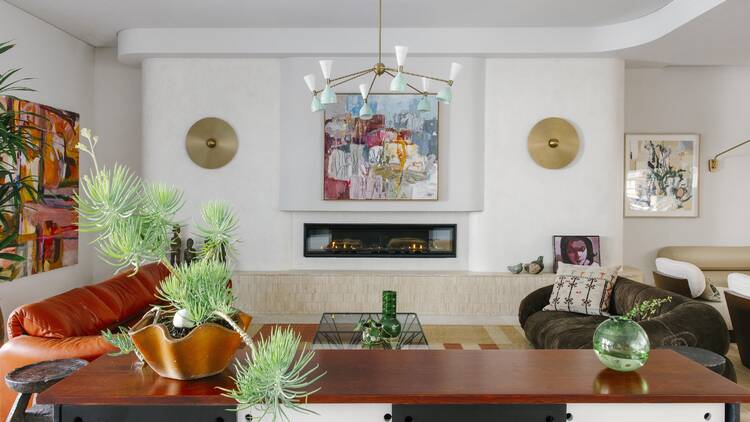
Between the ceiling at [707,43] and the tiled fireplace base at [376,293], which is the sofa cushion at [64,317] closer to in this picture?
the tiled fireplace base at [376,293]

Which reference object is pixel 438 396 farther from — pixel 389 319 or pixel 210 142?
pixel 210 142

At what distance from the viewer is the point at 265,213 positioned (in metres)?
5.51

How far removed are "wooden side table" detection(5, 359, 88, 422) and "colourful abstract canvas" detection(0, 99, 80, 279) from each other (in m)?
2.85

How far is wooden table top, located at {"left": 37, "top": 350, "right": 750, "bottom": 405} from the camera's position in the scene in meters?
1.34

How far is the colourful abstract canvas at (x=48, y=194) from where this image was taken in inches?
180

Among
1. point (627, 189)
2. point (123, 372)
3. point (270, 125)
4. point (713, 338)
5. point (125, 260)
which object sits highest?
point (270, 125)

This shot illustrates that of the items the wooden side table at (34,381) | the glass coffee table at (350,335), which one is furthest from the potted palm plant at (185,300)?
the glass coffee table at (350,335)

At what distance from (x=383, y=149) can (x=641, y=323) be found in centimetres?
297

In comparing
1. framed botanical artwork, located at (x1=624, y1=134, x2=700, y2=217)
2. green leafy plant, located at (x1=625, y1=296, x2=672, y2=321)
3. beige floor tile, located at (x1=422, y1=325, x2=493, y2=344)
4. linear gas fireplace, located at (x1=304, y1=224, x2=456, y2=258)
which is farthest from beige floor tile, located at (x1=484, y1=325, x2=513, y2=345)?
framed botanical artwork, located at (x1=624, y1=134, x2=700, y2=217)

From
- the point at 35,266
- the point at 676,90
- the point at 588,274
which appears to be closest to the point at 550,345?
the point at 588,274

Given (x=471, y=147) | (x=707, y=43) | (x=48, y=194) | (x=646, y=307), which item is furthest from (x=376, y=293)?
(x=707, y=43)

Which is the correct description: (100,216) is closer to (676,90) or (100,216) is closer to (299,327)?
(299,327)

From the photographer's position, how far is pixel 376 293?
17.3ft

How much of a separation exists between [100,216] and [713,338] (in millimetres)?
3277
